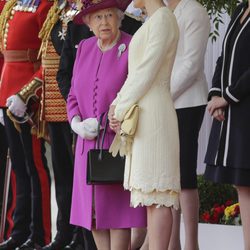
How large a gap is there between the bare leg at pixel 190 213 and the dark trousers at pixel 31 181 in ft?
5.04

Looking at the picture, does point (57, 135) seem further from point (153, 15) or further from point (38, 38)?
point (153, 15)

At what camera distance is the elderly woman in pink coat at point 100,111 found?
227 inches

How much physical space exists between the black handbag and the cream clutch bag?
0.15 metres

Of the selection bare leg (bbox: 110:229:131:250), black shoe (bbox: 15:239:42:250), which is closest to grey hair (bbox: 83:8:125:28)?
bare leg (bbox: 110:229:131:250)

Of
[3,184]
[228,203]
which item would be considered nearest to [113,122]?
[228,203]

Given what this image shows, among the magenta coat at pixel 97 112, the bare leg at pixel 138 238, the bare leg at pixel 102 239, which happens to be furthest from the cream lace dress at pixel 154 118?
the bare leg at pixel 138 238

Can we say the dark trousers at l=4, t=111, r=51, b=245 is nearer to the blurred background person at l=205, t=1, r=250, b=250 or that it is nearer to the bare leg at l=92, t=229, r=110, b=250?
the bare leg at l=92, t=229, r=110, b=250

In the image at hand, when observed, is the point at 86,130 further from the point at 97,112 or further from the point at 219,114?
the point at 219,114

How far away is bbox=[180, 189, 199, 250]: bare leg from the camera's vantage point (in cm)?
607

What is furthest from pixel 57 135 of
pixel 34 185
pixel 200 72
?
pixel 200 72

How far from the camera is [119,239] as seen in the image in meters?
5.76

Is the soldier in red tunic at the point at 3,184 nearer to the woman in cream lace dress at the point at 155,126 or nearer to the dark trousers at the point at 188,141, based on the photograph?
the dark trousers at the point at 188,141

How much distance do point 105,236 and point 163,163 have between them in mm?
756

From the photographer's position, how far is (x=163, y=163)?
17.3ft
